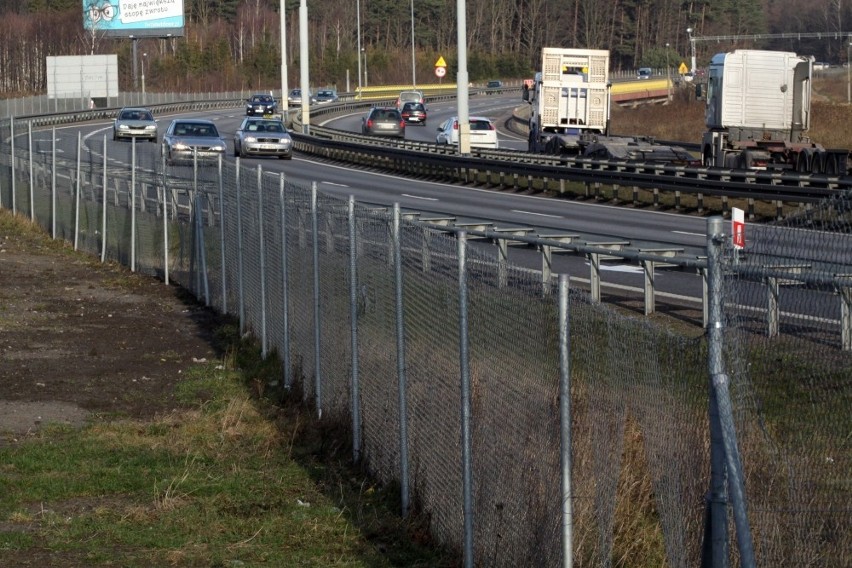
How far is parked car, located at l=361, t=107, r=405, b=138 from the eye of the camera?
2549 inches

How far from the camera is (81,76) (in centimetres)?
9275

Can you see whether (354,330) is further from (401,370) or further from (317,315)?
(317,315)

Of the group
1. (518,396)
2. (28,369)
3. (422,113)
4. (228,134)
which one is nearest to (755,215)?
(28,369)

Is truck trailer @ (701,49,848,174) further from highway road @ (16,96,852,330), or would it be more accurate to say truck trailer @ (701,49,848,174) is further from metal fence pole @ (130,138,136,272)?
metal fence pole @ (130,138,136,272)

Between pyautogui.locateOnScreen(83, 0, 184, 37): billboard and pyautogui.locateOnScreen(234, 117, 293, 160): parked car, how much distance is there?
5274cm

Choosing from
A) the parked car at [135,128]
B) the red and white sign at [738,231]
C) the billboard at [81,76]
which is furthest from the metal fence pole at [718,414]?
the billboard at [81,76]

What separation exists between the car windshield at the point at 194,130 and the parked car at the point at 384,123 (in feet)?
63.9

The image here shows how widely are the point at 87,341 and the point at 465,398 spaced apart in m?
9.00

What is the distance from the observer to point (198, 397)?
12.1m

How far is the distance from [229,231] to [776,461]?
12455 mm

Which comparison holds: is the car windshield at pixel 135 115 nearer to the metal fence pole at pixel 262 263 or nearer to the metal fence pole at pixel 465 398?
the metal fence pole at pixel 262 263

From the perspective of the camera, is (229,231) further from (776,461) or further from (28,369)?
(776,461)

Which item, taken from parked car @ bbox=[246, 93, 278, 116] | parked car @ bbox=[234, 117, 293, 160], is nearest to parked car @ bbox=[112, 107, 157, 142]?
parked car @ bbox=[234, 117, 293, 160]

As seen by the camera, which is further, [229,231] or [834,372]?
[229,231]
